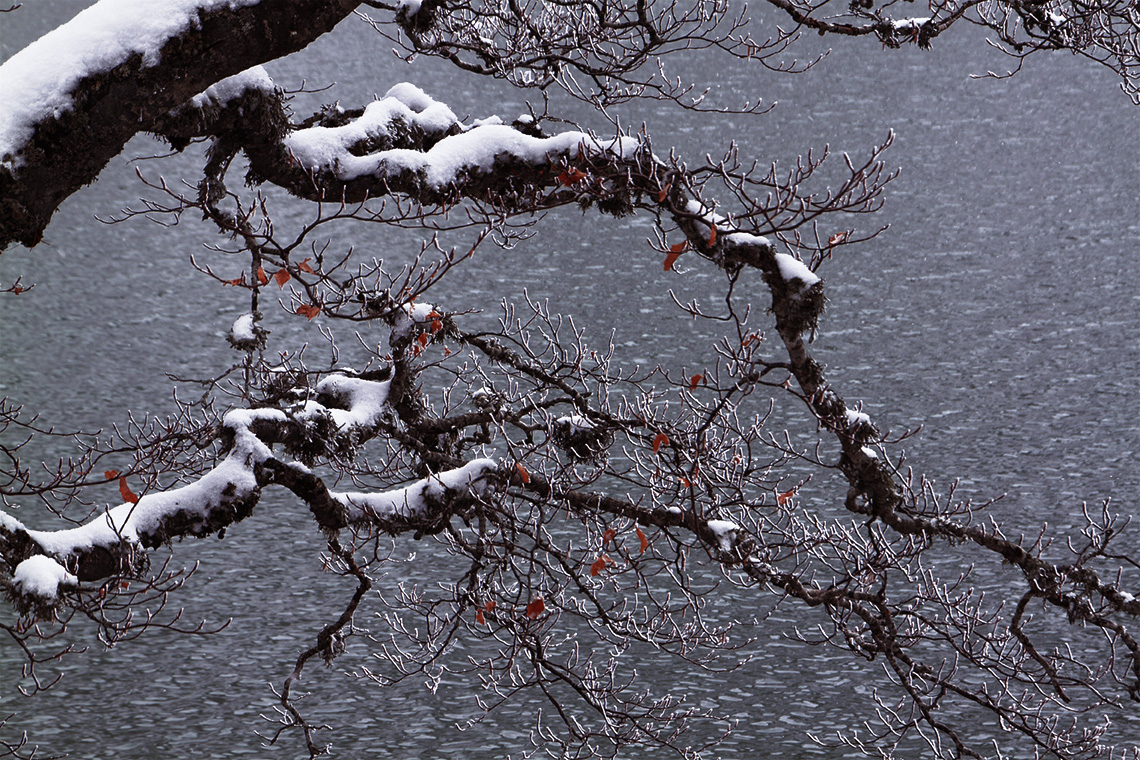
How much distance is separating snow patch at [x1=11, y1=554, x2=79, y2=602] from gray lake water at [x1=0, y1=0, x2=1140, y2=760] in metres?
7.92

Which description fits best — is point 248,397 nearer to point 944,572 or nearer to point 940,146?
point 944,572

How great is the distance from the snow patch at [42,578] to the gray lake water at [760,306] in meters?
7.92

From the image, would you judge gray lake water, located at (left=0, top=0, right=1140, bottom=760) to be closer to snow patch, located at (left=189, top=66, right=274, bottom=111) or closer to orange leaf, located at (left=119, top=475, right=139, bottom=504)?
orange leaf, located at (left=119, top=475, right=139, bottom=504)

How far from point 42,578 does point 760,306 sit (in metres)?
21.3

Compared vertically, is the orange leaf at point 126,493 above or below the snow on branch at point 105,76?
below

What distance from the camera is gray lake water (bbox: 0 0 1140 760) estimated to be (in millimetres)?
13680

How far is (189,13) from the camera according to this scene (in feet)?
14.3

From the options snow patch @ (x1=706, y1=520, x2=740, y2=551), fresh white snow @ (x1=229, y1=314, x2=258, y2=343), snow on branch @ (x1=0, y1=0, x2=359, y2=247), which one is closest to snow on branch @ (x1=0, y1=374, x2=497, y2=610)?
fresh white snow @ (x1=229, y1=314, x2=258, y2=343)

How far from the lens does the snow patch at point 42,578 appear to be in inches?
201

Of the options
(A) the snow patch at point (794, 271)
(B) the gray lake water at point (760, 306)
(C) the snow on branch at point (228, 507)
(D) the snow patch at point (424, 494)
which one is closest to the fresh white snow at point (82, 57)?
(C) the snow on branch at point (228, 507)

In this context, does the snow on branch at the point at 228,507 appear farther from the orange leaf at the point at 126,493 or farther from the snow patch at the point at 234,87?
the snow patch at the point at 234,87

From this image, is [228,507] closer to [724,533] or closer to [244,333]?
[244,333]

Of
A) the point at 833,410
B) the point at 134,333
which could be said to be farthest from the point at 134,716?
the point at 134,333

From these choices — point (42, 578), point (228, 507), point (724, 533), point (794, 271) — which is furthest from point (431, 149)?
point (42, 578)
